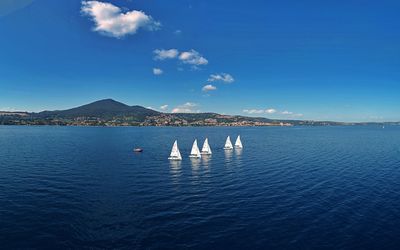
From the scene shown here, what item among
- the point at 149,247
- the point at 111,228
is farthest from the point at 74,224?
the point at 149,247

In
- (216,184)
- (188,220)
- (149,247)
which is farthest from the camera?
(216,184)

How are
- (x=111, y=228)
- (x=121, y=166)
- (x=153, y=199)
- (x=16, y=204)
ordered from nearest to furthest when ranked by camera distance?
(x=111, y=228) < (x=16, y=204) < (x=153, y=199) < (x=121, y=166)

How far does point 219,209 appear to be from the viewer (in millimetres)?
46875

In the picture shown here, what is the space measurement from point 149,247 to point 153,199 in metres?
19.2

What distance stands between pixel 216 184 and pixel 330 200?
2290 centimetres

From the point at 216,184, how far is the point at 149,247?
3322cm

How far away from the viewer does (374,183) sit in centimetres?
6656

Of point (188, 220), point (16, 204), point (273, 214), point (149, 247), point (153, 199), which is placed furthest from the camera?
point (153, 199)

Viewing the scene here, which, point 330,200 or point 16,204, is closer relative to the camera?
point 16,204

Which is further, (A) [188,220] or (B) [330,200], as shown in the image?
(B) [330,200]

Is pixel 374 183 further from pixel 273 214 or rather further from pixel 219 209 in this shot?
pixel 219 209

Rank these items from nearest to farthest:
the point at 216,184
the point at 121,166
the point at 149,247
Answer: the point at 149,247, the point at 216,184, the point at 121,166

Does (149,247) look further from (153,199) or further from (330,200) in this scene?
(330,200)

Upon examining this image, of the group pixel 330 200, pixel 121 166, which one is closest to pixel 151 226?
pixel 330 200
